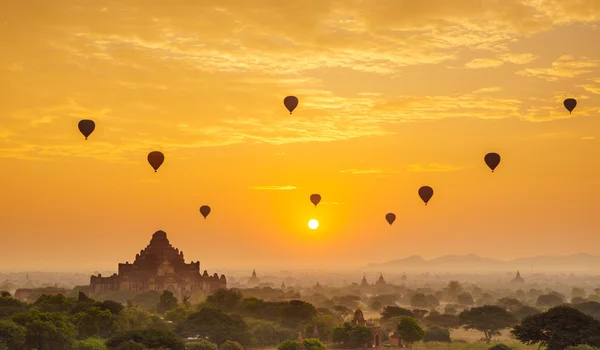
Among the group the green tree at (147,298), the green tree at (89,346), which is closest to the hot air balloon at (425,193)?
the green tree at (89,346)

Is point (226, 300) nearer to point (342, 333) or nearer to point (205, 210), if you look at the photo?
point (205, 210)

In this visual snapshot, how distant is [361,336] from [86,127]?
43.9 metres

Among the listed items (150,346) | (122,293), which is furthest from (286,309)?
(122,293)

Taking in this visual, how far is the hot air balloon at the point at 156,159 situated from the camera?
94250 mm

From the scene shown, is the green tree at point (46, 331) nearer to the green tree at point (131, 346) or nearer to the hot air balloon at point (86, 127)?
the green tree at point (131, 346)

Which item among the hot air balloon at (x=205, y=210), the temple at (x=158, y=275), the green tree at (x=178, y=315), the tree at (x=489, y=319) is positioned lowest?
the tree at (x=489, y=319)

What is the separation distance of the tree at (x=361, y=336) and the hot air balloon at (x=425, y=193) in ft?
63.2

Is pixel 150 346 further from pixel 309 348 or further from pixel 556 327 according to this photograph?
pixel 556 327

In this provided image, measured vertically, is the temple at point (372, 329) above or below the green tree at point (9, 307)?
below

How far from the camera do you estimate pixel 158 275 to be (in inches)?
7210

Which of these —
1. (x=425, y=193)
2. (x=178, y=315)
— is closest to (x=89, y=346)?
(x=178, y=315)

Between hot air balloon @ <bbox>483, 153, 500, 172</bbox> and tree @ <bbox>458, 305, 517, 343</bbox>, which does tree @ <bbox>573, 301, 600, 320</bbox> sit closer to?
tree @ <bbox>458, 305, 517, 343</bbox>

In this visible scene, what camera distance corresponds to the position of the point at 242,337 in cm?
9888

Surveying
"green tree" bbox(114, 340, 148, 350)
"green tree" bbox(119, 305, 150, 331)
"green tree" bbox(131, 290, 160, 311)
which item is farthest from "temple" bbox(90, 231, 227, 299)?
"green tree" bbox(114, 340, 148, 350)
